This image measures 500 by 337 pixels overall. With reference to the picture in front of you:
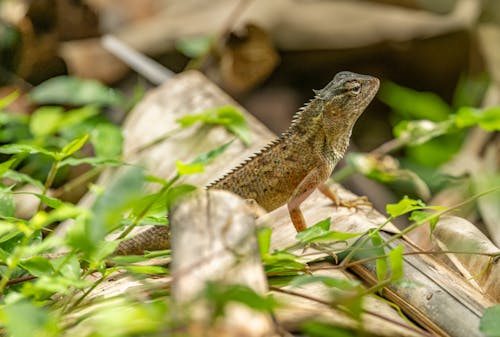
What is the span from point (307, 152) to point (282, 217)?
0.58 metres

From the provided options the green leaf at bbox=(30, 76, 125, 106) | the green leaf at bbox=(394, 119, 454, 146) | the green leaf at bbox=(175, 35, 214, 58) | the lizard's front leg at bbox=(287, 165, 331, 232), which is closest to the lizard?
the lizard's front leg at bbox=(287, 165, 331, 232)

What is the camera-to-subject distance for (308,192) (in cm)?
452

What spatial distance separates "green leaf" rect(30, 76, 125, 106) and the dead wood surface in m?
0.43

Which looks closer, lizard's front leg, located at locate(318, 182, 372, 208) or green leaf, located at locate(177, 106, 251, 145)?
lizard's front leg, located at locate(318, 182, 372, 208)

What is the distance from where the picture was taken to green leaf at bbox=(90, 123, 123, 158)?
16.5ft

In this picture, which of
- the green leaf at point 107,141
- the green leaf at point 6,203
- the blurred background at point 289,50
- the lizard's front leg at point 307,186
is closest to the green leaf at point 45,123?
the green leaf at point 107,141

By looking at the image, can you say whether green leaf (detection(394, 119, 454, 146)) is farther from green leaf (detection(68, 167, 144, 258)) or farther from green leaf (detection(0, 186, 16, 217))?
green leaf (detection(68, 167, 144, 258))

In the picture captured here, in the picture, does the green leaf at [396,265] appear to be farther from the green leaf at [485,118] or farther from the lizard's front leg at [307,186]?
the green leaf at [485,118]

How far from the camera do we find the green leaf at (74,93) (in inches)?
258

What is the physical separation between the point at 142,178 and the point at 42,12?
19.6 feet

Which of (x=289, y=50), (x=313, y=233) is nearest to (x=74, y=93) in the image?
(x=289, y=50)

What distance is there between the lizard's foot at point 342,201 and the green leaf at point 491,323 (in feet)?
5.69

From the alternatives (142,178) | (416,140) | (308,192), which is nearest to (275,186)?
(308,192)

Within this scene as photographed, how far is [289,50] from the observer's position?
870 cm
